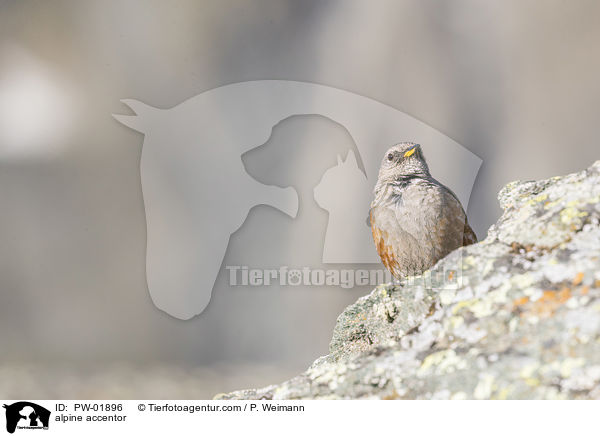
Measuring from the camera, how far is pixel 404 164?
55.1 inches

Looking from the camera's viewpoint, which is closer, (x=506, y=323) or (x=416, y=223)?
(x=506, y=323)

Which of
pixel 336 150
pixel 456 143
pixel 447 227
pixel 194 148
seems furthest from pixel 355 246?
pixel 447 227

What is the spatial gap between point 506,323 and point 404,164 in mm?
874

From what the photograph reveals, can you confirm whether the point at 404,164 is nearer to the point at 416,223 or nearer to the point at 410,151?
the point at 410,151

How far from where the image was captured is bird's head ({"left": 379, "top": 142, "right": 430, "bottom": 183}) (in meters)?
1.38
